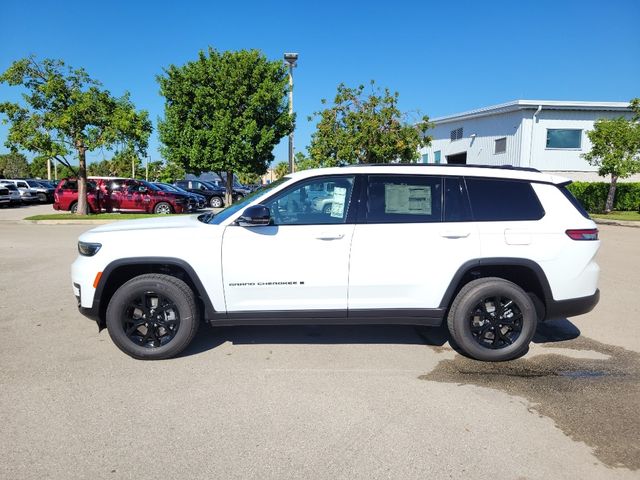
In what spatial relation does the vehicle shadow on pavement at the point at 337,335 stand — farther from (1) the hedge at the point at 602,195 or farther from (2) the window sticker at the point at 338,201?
(1) the hedge at the point at 602,195

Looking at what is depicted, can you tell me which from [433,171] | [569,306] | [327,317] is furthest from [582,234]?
[327,317]

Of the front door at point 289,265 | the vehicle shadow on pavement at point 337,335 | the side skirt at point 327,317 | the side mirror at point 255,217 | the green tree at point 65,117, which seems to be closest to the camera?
the side mirror at point 255,217

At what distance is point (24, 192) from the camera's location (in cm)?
3203

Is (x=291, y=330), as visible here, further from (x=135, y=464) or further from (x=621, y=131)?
(x=621, y=131)

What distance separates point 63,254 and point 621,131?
2348 centimetres

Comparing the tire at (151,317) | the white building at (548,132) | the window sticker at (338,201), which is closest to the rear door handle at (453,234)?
the window sticker at (338,201)

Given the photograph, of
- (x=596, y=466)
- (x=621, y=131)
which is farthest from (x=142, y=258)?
(x=621, y=131)

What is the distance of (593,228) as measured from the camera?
4344 millimetres

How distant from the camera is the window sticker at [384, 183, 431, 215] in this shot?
14.1ft

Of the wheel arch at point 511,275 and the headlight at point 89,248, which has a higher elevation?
the headlight at point 89,248

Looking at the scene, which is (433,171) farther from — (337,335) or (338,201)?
(337,335)

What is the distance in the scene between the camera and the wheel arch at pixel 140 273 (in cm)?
414

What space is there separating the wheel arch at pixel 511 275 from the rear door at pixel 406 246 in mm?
72

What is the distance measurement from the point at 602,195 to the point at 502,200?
24819 mm
